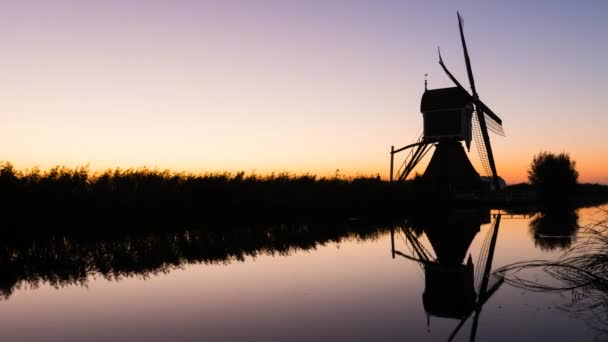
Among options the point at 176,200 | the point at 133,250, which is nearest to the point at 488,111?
the point at 176,200

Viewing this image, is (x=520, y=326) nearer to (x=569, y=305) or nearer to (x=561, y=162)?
(x=569, y=305)

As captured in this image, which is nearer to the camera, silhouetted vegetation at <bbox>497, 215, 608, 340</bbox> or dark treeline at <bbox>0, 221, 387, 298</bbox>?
silhouetted vegetation at <bbox>497, 215, 608, 340</bbox>

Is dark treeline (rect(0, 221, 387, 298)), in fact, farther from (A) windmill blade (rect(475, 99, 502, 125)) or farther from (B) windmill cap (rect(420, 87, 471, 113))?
(A) windmill blade (rect(475, 99, 502, 125))

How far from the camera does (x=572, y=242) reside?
15172mm

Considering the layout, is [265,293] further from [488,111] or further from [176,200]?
[488,111]

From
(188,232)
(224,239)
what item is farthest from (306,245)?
(188,232)

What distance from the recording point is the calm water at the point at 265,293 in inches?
265

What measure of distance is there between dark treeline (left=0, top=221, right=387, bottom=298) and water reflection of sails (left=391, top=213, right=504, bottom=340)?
7.84ft

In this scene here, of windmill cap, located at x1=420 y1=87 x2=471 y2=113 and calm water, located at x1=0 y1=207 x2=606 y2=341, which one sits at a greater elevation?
windmill cap, located at x1=420 y1=87 x2=471 y2=113

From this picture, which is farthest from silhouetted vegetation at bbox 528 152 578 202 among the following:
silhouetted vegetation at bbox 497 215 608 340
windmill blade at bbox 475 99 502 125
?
silhouetted vegetation at bbox 497 215 608 340

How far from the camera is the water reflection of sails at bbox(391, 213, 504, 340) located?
7887 millimetres

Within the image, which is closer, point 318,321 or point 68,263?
point 318,321

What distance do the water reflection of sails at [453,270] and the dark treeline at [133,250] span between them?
7.84 ft

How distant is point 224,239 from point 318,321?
905 centimetres
